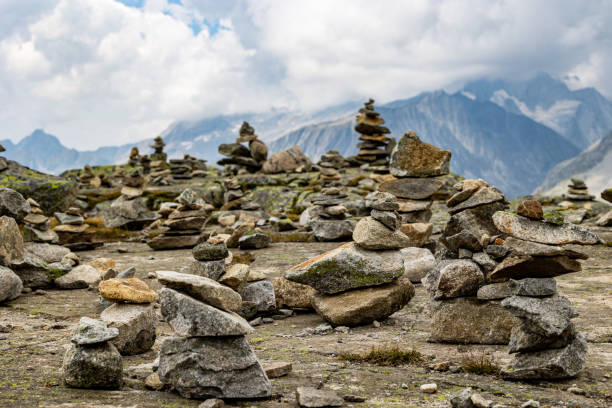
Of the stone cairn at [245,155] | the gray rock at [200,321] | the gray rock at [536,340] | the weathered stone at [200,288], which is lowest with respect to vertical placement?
the gray rock at [536,340]

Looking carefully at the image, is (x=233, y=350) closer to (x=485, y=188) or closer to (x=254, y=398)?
(x=254, y=398)

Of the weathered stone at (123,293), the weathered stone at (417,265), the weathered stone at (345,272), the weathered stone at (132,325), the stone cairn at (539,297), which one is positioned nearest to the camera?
the stone cairn at (539,297)

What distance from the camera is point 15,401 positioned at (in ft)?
16.2

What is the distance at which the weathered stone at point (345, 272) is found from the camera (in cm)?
984

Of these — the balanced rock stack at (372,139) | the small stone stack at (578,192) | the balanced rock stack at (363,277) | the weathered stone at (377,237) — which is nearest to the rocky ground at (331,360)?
the balanced rock stack at (363,277)

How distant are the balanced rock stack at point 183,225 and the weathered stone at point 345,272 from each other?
10507 mm

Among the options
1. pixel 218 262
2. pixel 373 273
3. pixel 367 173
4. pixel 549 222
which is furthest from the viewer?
pixel 367 173

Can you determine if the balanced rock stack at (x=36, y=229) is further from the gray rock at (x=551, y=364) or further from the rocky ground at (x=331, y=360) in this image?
the gray rock at (x=551, y=364)

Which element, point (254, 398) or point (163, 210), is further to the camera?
point (163, 210)

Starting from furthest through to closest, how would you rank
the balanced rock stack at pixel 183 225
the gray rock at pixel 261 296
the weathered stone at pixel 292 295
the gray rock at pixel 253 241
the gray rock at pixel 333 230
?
the gray rock at pixel 333 230, the balanced rock stack at pixel 183 225, the gray rock at pixel 253 241, the weathered stone at pixel 292 295, the gray rock at pixel 261 296

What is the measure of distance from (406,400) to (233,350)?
212cm

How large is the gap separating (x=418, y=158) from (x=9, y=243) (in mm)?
13175

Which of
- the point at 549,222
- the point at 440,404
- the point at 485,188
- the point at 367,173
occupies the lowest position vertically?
the point at 440,404

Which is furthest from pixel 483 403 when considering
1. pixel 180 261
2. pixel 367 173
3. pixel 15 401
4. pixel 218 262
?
pixel 367 173
